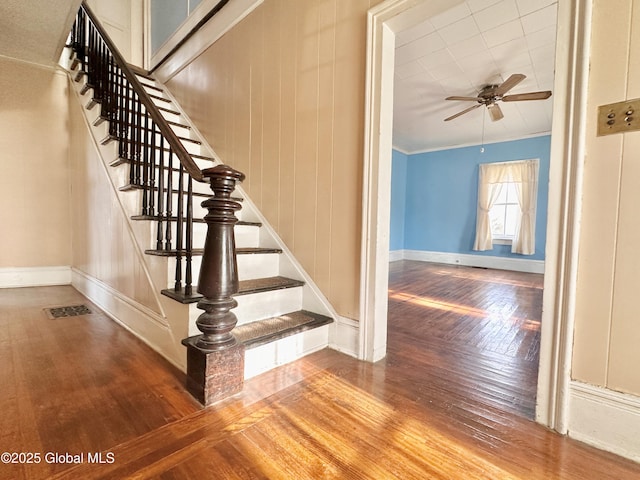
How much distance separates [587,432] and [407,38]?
10.6 ft

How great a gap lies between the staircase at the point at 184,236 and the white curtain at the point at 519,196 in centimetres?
536

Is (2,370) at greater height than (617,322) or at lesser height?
lesser

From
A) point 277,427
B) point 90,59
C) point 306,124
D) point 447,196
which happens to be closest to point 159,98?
point 90,59

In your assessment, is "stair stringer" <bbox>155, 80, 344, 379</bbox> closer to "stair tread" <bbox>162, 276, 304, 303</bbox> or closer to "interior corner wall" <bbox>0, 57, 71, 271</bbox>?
"stair tread" <bbox>162, 276, 304, 303</bbox>

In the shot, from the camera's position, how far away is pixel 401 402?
51.1 inches

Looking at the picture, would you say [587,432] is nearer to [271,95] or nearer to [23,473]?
A: [23,473]

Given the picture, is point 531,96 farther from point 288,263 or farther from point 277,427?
point 277,427

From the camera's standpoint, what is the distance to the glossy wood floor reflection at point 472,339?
1.43m

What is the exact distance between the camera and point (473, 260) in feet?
20.7

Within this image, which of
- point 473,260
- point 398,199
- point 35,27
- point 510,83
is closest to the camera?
point 35,27

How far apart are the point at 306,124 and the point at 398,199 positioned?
17.8ft

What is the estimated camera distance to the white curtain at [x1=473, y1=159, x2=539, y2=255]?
5.58 meters

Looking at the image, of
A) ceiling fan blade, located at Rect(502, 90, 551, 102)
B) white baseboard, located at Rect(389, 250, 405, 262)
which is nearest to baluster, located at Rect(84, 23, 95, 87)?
ceiling fan blade, located at Rect(502, 90, 551, 102)

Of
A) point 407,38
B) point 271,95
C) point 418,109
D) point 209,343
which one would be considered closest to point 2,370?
point 209,343
